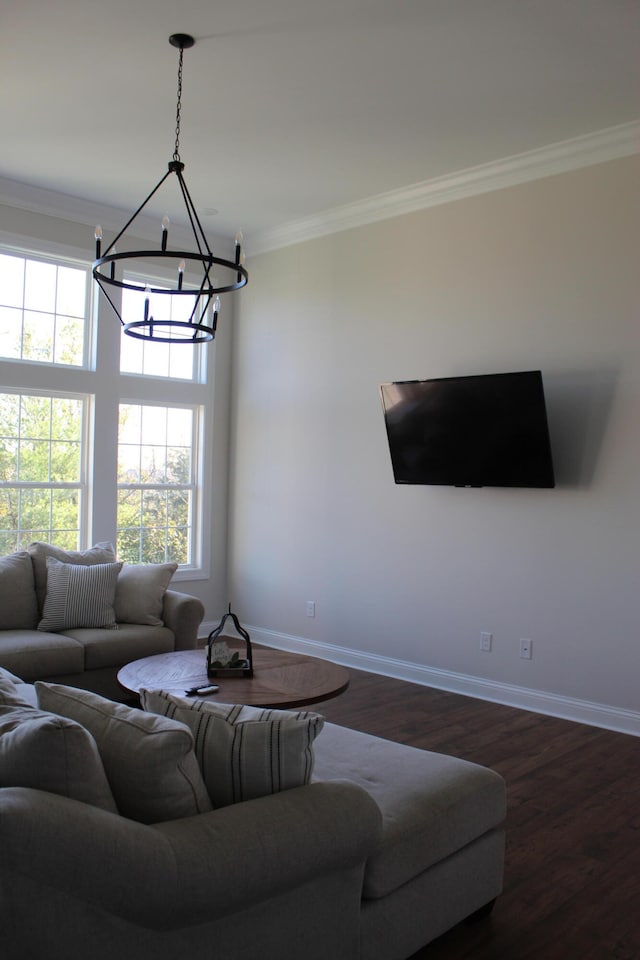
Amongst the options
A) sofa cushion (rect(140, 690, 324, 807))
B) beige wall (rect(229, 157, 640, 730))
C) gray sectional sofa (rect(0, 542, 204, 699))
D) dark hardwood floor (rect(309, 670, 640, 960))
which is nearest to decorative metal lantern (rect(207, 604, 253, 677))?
gray sectional sofa (rect(0, 542, 204, 699))

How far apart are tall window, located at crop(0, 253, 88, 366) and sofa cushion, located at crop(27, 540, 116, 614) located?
1595mm

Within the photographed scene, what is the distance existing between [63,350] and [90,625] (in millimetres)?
2263

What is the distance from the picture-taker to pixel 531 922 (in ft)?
8.46

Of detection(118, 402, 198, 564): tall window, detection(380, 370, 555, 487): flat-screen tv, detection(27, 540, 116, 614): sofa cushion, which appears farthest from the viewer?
detection(118, 402, 198, 564): tall window

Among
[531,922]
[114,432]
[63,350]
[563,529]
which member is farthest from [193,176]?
[531,922]

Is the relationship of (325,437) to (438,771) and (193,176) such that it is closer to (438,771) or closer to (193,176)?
(193,176)

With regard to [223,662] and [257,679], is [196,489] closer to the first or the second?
[223,662]

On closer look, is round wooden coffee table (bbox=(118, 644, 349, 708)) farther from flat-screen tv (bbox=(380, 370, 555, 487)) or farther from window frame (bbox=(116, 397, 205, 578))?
window frame (bbox=(116, 397, 205, 578))

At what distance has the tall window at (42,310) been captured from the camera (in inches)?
227

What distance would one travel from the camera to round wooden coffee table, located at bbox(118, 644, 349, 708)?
336 cm

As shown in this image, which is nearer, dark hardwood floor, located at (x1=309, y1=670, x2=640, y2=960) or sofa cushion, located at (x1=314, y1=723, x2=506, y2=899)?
sofa cushion, located at (x1=314, y1=723, x2=506, y2=899)

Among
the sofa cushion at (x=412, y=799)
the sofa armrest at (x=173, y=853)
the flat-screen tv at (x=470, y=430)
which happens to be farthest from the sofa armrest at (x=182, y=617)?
the sofa armrest at (x=173, y=853)

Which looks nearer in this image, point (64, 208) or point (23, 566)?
point (23, 566)

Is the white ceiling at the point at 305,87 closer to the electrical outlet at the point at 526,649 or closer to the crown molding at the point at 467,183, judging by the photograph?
the crown molding at the point at 467,183
